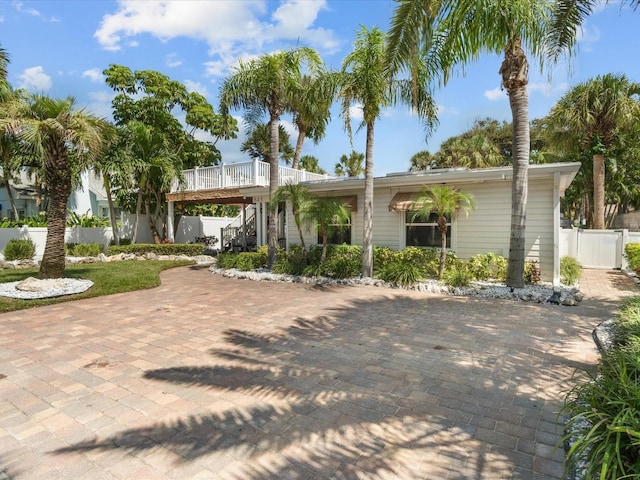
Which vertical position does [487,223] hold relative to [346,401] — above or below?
above

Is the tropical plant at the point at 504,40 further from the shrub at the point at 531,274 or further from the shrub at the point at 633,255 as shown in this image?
the shrub at the point at 633,255

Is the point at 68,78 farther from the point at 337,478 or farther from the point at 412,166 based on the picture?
the point at 412,166

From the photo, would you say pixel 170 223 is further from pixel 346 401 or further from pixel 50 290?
pixel 346 401

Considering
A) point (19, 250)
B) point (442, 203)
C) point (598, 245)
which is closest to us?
point (442, 203)

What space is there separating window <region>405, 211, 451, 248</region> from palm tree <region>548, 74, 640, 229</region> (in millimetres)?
10423

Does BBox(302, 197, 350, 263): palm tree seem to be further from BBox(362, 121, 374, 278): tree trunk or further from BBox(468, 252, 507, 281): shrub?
BBox(468, 252, 507, 281): shrub

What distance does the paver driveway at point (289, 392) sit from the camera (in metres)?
2.92

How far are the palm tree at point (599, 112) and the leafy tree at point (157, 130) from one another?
55.4 ft

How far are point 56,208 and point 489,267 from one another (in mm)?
12639

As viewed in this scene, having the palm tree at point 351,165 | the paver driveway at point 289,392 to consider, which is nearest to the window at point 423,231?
the paver driveway at point 289,392

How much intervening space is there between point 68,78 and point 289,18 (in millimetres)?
7333

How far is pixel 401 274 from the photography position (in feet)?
35.4

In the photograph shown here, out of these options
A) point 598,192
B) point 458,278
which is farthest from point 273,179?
point 598,192

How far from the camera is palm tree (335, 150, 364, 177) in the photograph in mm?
36406
